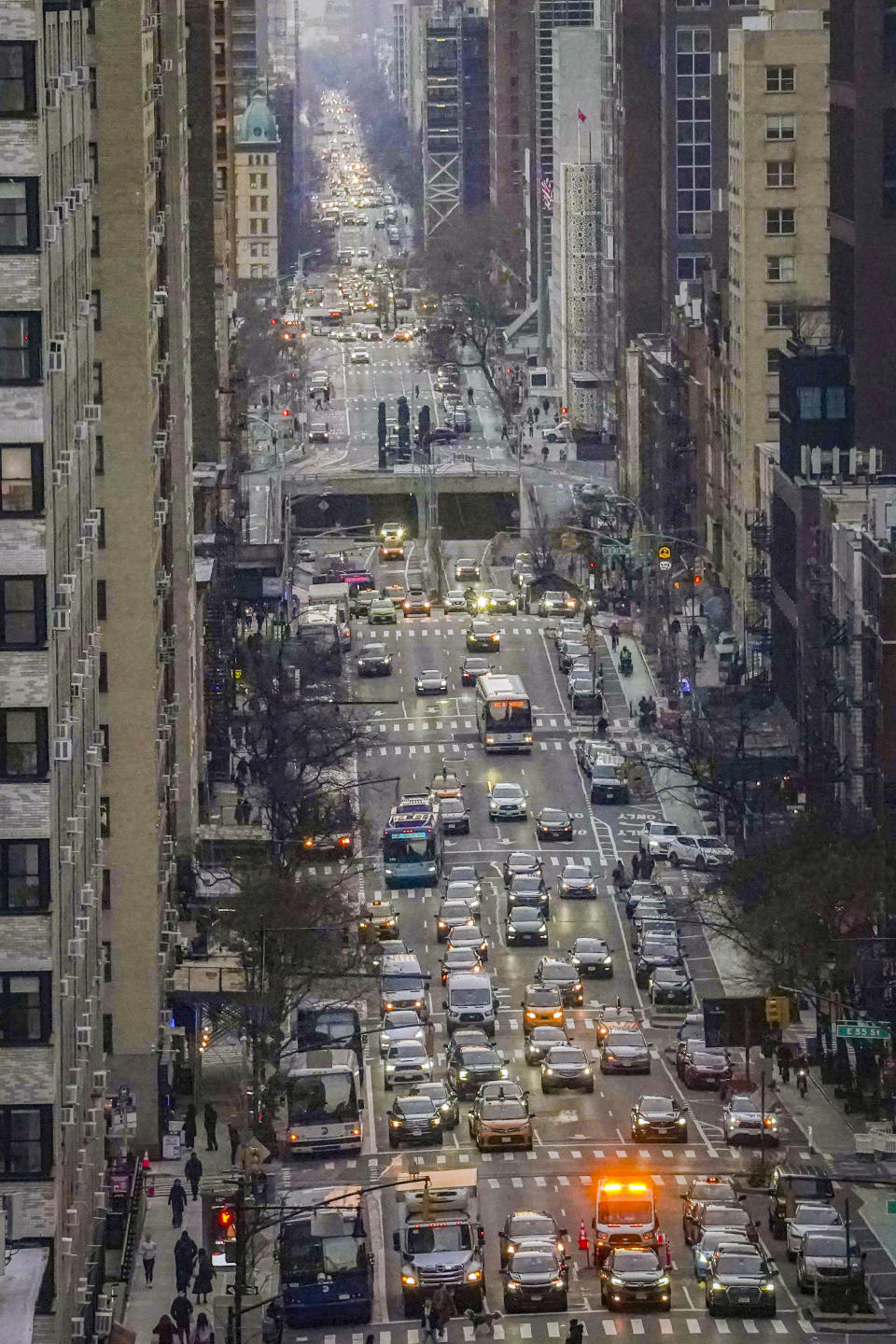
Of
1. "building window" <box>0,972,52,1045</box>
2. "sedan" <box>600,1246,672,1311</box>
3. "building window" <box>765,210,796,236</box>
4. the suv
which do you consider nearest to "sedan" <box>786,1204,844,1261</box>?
the suv

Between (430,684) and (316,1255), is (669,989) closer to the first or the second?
(316,1255)

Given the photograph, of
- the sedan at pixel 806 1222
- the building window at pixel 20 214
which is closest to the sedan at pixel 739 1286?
the sedan at pixel 806 1222

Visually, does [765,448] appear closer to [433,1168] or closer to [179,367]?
[179,367]

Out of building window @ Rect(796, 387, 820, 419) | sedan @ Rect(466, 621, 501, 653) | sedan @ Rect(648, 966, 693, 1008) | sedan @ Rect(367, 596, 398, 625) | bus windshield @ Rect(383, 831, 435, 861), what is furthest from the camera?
sedan @ Rect(367, 596, 398, 625)

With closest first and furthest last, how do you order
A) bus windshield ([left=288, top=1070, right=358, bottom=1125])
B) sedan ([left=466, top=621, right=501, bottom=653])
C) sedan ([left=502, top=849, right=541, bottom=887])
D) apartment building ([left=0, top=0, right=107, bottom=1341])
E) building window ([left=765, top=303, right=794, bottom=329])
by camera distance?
1. apartment building ([left=0, top=0, right=107, bottom=1341])
2. bus windshield ([left=288, top=1070, right=358, bottom=1125])
3. sedan ([left=502, top=849, right=541, bottom=887])
4. sedan ([left=466, top=621, right=501, bottom=653])
5. building window ([left=765, top=303, right=794, bottom=329])

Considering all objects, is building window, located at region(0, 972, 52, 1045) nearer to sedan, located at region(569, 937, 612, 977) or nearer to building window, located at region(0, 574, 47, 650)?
building window, located at region(0, 574, 47, 650)

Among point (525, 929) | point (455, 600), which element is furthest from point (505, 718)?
point (455, 600)

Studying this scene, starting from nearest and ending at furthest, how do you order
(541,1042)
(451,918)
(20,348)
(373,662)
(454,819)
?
1. (20,348)
2. (541,1042)
3. (451,918)
4. (454,819)
5. (373,662)
